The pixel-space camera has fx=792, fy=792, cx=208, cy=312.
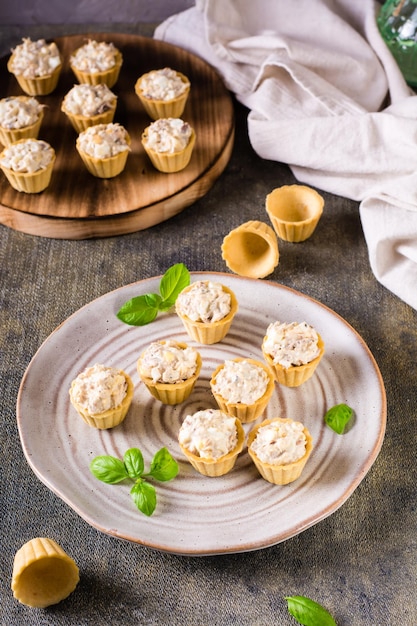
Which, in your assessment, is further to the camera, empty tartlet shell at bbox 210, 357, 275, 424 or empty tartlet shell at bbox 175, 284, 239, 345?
empty tartlet shell at bbox 175, 284, 239, 345

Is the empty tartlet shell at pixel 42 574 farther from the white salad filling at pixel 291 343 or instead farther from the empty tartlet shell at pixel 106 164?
the empty tartlet shell at pixel 106 164

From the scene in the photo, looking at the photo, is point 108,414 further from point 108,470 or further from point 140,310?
point 140,310

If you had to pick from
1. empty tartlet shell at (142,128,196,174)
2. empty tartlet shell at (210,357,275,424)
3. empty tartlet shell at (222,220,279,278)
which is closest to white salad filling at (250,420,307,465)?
empty tartlet shell at (210,357,275,424)

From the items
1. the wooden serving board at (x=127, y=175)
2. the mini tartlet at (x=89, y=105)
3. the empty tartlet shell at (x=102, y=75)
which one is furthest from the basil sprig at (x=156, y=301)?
the empty tartlet shell at (x=102, y=75)

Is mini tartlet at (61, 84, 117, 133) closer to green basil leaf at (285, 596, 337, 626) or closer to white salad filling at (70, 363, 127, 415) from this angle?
white salad filling at (70, 363, 127, 415)

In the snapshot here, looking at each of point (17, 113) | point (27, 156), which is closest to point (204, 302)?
point (27, 156)

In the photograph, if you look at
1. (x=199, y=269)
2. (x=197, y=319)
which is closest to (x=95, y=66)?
(x=199, y=269)
